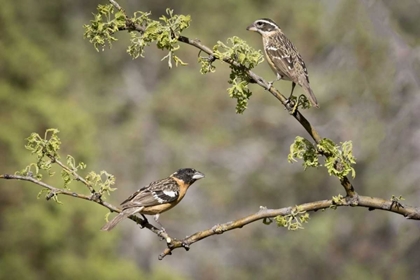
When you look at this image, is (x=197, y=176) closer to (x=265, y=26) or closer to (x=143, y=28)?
(x=265, y=26)

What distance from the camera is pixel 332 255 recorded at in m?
18.0

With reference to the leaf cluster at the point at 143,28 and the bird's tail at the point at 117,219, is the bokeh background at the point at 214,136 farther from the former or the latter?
the leaf cluster at the point at 143,28

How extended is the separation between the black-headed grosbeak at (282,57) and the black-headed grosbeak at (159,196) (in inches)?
39.5

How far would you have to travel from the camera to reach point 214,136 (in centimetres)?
2114

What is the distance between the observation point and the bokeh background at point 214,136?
12.6 m

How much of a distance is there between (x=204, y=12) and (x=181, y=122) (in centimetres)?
514

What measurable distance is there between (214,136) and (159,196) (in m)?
15.9

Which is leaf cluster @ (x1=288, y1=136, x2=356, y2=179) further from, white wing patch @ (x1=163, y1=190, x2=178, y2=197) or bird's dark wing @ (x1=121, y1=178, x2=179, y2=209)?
white wing patch @ (x1=163, y1=190, x2=178, y2=197)

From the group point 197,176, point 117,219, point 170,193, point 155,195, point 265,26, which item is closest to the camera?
point 117,219

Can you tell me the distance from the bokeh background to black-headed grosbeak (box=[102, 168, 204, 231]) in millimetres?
6642

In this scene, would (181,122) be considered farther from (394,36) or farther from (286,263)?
(394,36)

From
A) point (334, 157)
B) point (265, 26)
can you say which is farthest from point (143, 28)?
point (265, 26)

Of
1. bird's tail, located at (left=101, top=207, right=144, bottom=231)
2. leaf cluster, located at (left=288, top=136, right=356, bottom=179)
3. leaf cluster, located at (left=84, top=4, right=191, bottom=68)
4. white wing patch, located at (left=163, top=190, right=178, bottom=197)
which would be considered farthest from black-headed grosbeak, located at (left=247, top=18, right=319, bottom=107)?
leaf cluster, located at (left=84, top=4, right=191, bottom=68)

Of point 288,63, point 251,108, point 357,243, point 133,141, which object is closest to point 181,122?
point 133,141
